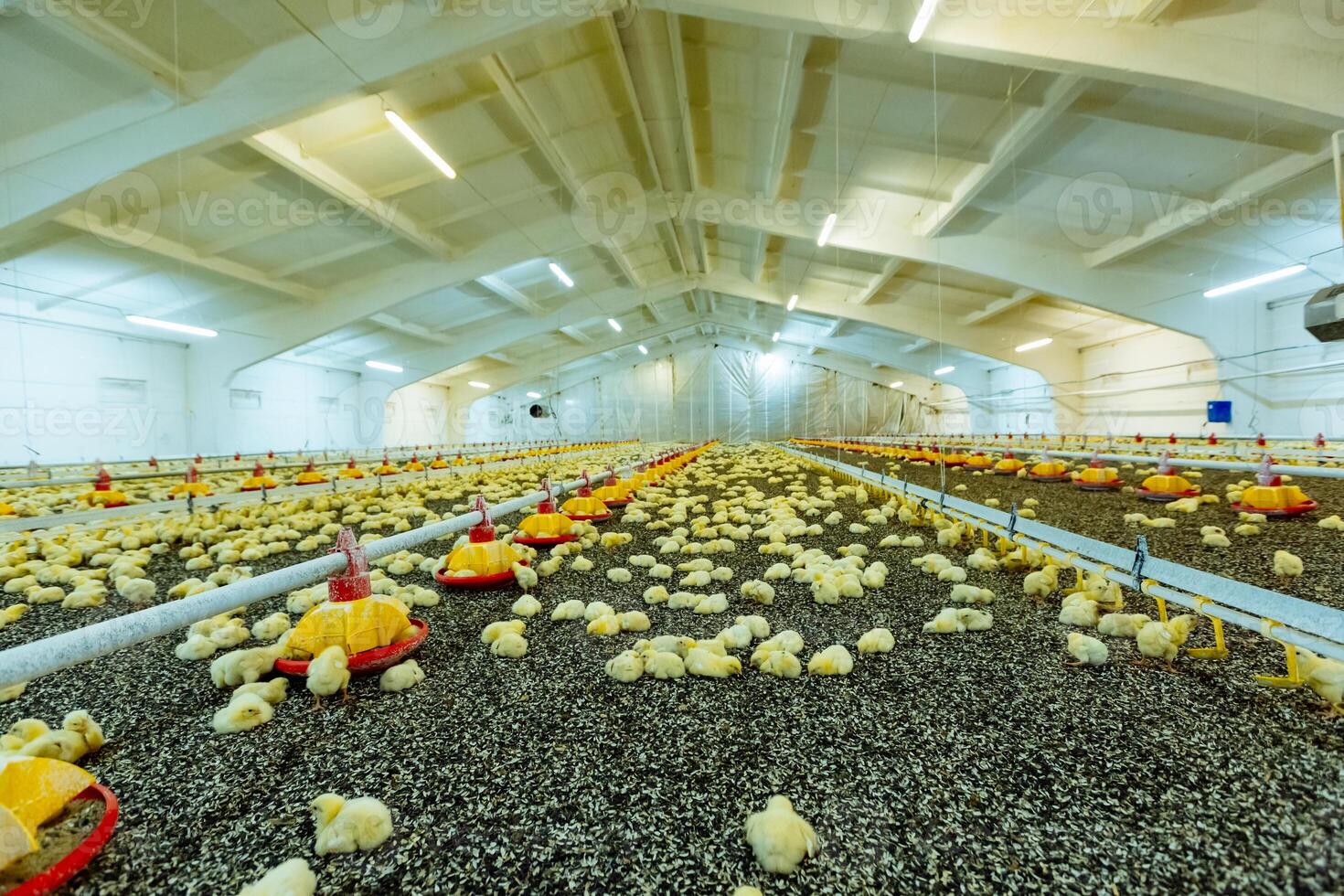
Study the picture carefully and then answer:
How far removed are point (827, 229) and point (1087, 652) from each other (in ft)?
22.7

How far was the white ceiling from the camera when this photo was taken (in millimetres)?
3541

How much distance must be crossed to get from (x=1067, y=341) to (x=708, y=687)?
44.4ft

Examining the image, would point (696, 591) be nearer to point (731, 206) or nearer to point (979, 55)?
point (979, 55)

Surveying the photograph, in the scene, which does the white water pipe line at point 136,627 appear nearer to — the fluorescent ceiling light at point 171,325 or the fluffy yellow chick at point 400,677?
the fluffy yellow chick at point 400,677

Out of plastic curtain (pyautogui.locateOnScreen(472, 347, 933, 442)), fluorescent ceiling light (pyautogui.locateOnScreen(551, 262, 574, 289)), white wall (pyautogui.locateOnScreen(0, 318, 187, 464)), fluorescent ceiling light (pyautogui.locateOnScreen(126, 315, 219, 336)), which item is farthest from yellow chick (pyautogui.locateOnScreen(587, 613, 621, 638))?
plastic curtain (pyautogui.locateOnScreen(472, 347, 933, 442))

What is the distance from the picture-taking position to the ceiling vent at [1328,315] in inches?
135

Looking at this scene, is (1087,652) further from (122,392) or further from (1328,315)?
(122,392)

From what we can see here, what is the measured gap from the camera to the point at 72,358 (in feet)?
23.8

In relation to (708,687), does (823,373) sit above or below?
above

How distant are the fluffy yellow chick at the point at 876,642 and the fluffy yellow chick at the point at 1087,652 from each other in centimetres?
31

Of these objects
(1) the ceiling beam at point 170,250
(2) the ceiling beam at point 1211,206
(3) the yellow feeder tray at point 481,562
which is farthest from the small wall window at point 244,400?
(2) the ceiling beam at point 1211,206

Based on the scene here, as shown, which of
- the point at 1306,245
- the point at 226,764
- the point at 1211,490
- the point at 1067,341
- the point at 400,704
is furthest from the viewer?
the point at 1067,341

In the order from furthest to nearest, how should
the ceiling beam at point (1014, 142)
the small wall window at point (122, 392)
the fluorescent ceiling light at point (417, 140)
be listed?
the small wall window at point (122, 392), the fluorescent ceiling light at point (417, 140), the ceiling beam at point (1014, 142)

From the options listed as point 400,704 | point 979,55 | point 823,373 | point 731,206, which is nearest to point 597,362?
point 823,373
